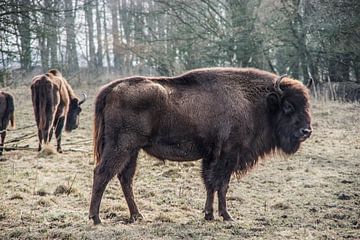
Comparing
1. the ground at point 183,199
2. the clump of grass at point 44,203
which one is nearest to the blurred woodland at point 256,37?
the ground at point 183,199

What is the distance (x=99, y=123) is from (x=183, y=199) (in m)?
1.86

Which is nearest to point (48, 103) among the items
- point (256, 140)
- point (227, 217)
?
point (256, 140)

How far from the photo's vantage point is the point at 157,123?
5988 millimetres

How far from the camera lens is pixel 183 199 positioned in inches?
280

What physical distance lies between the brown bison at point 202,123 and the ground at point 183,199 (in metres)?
0.42

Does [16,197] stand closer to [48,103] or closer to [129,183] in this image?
[129,183]

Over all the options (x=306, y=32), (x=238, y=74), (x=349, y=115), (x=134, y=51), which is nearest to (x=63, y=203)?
(x=238, y=74)

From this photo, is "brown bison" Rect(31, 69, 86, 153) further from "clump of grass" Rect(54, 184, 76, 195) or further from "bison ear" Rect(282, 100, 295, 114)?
"bison ear" Rect(282, 100, 295, 114)

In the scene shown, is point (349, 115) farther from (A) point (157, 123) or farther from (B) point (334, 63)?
(A) point (157, 123)

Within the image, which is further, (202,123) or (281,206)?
(281,206)

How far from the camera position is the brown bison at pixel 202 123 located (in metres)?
5.89

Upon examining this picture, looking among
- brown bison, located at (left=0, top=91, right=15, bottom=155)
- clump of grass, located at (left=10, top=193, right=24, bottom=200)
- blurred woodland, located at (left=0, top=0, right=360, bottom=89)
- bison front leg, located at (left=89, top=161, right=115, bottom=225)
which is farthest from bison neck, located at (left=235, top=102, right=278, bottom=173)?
blurred woodland, located at (left=0, top=0, right=360, bottom=89)

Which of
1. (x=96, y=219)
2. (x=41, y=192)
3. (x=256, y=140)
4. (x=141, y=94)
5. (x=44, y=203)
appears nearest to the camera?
(x=96, y=219)

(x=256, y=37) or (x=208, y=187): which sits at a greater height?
(x=256, y=37)
